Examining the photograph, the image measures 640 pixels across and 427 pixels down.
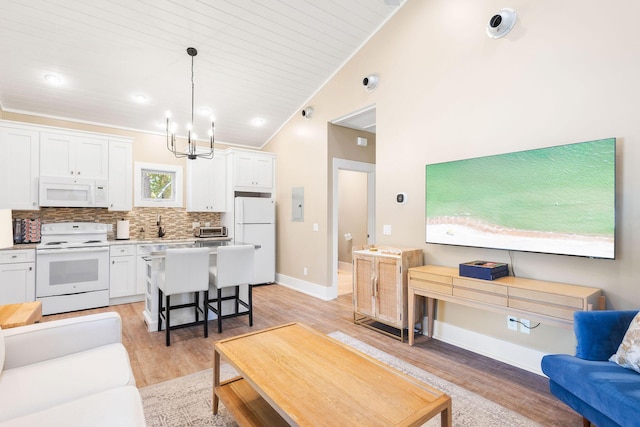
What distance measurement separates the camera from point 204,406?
2.13 meters

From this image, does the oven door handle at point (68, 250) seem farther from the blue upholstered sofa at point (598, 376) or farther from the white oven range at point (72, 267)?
the blue upholstered sofa at point (598, 376)

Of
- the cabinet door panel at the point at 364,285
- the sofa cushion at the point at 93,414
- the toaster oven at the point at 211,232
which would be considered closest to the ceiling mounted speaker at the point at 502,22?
the cabinet door panel at the point at 364,285

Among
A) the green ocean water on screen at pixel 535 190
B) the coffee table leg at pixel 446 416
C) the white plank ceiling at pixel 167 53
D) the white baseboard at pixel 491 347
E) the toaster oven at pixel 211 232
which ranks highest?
the white plank ceiling at pixel 167 53

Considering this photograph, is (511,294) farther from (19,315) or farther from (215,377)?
(19,315)

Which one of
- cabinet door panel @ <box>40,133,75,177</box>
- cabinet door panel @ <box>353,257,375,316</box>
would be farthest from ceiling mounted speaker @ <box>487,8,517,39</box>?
cabinet door panel @ <box>40,133,75,177</box>

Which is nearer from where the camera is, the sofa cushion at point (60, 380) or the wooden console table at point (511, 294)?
the sofa cushion at point (60, 380)

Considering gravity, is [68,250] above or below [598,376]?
above

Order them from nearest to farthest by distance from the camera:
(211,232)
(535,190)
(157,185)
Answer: (535,190) < (157,185) < (211,232)

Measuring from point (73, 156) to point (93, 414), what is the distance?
433 centimetres

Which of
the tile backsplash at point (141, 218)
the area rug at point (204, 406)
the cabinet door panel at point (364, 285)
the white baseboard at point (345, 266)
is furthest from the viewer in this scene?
the white baseboard at point (345, 266)

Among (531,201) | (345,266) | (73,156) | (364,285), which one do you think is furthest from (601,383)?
(73,156)

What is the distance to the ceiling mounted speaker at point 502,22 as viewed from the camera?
2684 millimetres

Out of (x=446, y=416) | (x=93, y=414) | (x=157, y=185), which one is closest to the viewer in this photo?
(x=93, y=414)

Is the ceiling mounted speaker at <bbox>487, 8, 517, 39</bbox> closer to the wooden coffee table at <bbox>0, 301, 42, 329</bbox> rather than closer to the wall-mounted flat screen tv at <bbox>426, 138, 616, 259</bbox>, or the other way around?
the wall-mounted flat screen tv at <bbox>426, 138, 616, 259</bbox>
